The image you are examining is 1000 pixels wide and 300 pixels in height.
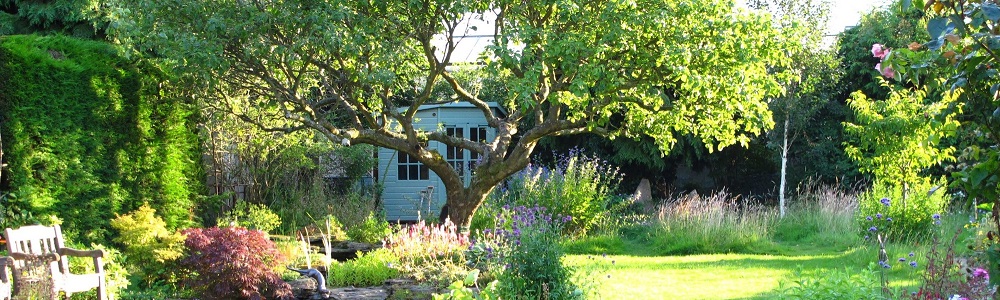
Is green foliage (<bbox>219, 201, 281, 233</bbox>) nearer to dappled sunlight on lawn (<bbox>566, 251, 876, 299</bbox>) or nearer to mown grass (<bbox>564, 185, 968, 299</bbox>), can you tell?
mown grass (<bbox>564, 185, 968, 299</bbox>)

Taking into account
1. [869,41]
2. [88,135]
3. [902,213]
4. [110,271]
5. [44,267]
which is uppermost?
[869,41]

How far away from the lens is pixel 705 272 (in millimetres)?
8180

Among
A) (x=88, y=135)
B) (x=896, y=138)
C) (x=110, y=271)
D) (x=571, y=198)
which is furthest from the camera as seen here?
(x=571, y=198)

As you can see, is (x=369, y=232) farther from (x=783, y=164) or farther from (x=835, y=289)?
(x=783, y=164)

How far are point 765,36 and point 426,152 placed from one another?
3.61m

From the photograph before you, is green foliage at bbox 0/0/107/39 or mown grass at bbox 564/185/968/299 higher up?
green foliage at bbox 0/0/107/39

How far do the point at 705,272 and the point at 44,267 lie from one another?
18.7 ft

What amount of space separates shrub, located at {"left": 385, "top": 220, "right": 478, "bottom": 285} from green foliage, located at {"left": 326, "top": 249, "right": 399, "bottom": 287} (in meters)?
0.12

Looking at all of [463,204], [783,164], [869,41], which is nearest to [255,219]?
[463,204]

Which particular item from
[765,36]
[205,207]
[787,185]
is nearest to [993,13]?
[765,36]

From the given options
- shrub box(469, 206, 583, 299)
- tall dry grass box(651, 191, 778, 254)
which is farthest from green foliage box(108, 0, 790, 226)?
tall dry grass box(651, 191, 778, 254)

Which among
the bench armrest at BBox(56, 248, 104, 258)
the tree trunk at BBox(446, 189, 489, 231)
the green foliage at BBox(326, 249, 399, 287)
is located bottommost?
the green foliage at BBox(326, 249, 399, 287)

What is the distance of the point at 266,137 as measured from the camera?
35.4 feet

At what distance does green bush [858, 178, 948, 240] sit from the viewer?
30.8 feet
